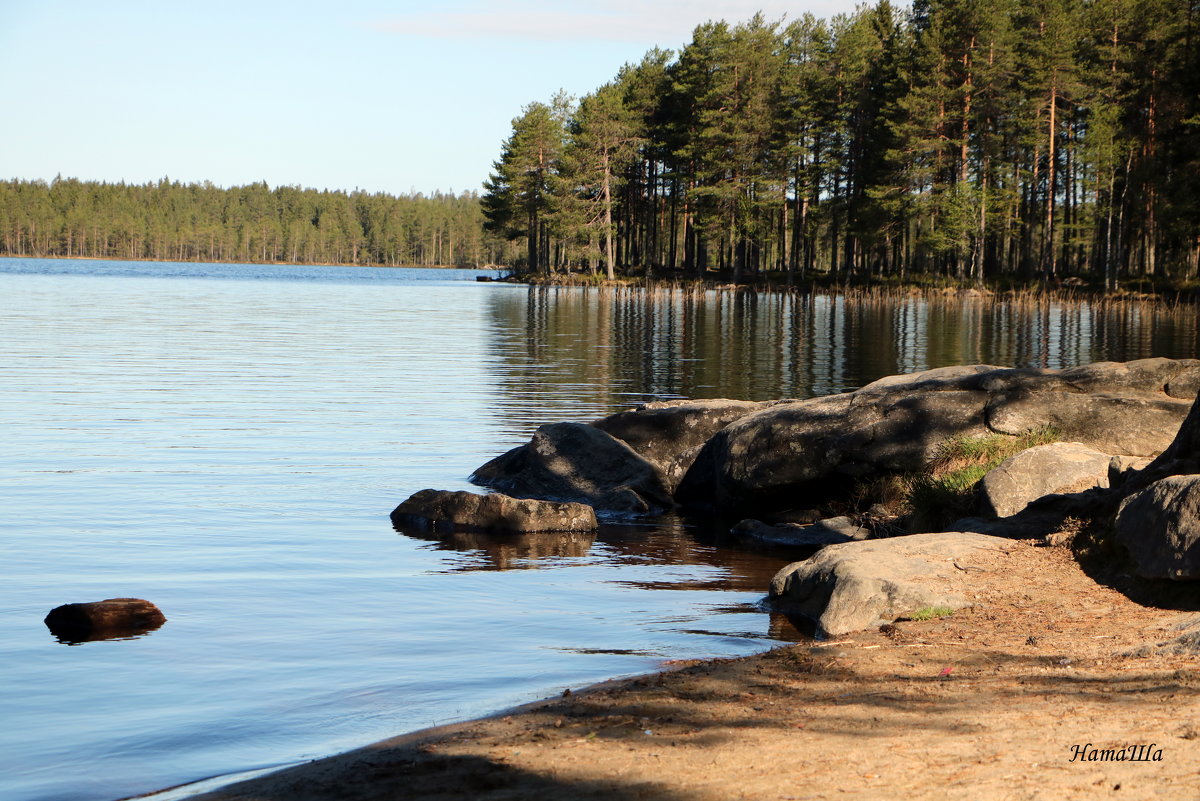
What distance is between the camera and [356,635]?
952 centimetres

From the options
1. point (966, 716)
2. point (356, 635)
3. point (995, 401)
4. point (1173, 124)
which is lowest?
point (356, 635)

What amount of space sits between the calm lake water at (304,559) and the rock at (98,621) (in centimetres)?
14

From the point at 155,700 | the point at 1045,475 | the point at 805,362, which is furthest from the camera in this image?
the point at 805,362

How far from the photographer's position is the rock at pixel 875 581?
8.96 meters

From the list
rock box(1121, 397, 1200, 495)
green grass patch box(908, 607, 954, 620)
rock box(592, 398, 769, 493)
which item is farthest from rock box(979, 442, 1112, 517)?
rock box(592, 398, 769, 493)

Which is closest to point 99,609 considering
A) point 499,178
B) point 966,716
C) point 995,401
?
point 966,716

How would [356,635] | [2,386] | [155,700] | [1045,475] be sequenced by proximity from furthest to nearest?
[2,386]
[1045,475]
[356,635]
[155,700]

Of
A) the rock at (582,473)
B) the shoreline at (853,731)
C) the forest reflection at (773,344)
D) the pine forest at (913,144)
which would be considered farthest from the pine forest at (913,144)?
the shoreline at (853,731)

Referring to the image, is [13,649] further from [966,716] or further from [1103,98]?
[1103,98]

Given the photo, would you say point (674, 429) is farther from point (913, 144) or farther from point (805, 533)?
point (913, 144)

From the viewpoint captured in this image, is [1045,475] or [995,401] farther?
[995,401]

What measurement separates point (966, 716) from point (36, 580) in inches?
359

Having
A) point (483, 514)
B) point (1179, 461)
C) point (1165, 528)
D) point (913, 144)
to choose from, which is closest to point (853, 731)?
point (1165, 528)

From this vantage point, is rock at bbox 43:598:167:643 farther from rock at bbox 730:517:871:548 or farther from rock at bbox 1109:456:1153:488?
rock at bbox 1109:456:1153:488
